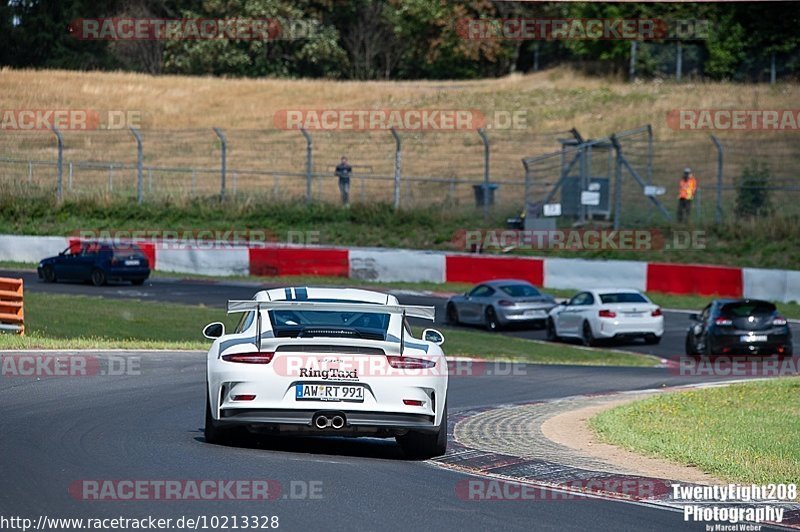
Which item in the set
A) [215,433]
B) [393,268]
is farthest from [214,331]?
[393,268]

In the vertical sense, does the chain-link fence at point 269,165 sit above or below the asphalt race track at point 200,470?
above

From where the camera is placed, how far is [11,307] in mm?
21484

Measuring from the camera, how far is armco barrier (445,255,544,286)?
1391 inches

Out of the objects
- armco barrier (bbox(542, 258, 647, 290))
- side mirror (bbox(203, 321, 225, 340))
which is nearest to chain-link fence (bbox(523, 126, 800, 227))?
armco barrier (bbox(542, 258, 647, 290))

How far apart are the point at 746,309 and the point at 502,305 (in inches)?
239

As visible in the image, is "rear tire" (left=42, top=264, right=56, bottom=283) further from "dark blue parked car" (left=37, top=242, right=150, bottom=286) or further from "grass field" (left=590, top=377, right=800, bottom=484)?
"grass field" (left=590, top=377, right=800, bottom=484)

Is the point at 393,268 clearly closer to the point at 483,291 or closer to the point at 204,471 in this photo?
the point at 483,291

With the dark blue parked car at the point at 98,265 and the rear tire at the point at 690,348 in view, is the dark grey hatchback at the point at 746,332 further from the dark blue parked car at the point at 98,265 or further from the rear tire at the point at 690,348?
the dark blue parked car at the point at 98,265

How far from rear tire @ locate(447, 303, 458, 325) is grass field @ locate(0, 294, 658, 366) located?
123 cm

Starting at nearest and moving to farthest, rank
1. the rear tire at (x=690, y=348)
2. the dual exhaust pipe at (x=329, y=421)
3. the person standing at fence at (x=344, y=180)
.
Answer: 1. the dual exhaust pipe at (x=329, y=421)
2. the rear tire at (x=690, y=348)
3. the person standing at fence at (x=344, y=180)

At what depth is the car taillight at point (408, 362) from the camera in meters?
10.3

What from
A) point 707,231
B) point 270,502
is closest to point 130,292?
point 707,231

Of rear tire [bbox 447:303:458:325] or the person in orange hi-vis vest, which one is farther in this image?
the person in orange hi-vis vest

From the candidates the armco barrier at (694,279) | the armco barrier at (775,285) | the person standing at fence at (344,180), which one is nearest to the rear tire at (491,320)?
the armco barrier at (694,279)
